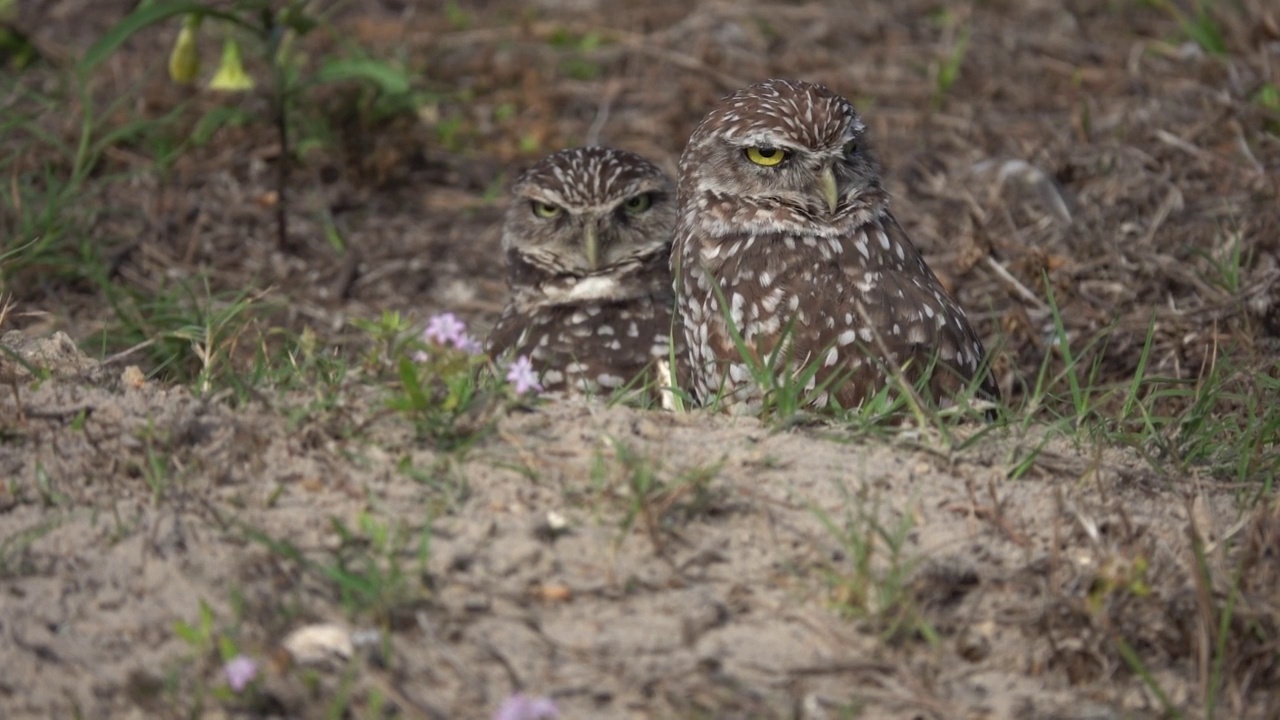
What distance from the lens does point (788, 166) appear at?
4254 mm

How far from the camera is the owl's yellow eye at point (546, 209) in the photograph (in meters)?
5.14

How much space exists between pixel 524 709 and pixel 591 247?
8.73 feet

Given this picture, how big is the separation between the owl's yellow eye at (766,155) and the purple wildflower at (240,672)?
7.43 ft

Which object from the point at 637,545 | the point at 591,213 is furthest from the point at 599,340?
the point at 637,545

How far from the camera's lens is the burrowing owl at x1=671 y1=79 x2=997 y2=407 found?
158 inches

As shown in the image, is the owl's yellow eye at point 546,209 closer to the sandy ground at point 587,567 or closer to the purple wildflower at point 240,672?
the sandy ground at point 587,567

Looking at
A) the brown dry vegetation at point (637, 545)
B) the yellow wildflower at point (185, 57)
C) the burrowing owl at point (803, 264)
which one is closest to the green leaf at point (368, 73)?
the yellow wildflower at point (185, 57)

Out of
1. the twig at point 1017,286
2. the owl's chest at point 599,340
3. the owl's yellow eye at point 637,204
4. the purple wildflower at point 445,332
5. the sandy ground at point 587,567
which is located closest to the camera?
the sandy ground at point 587,567

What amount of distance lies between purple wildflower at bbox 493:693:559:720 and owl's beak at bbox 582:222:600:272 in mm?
2611

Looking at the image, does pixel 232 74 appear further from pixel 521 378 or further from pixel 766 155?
pixel 521 378

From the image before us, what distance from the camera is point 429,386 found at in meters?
3.11

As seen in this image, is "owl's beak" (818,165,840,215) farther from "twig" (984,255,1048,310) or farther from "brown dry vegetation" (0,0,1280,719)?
"twig" (984,255,1048,310)

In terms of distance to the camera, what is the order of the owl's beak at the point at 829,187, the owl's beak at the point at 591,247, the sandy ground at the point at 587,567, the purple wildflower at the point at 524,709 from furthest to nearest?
the owl's beak at the point at 591,247 < the owl's beak at the point at 829,187 < the sandy ground at the point at 587,567 < the purple wildflower at the point at 524,709

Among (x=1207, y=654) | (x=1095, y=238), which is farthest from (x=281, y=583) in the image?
(x=1095, y=238)
